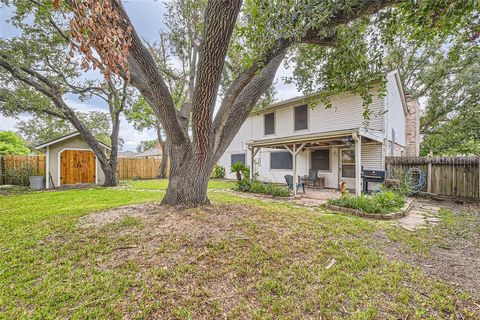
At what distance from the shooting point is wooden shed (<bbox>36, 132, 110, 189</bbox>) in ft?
35.4

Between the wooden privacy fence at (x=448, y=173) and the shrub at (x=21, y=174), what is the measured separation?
1809cm

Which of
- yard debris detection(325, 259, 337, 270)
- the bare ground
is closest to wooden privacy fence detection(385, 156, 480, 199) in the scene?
the bare ground

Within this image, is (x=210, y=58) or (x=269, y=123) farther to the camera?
(x=269, y=123)

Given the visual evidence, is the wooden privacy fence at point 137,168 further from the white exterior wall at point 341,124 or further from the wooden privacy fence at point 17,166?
the white exterior wall at point 341,124

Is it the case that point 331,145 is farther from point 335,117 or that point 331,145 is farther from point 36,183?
point 36,183

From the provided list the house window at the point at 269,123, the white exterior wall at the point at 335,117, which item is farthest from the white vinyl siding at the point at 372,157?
the house window at the point at 269,123

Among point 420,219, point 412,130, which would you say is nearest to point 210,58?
point 420,219

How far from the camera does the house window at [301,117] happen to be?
35.8 ft

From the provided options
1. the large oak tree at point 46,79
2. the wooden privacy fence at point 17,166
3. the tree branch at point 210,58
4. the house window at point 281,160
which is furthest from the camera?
the house window at point 281,160

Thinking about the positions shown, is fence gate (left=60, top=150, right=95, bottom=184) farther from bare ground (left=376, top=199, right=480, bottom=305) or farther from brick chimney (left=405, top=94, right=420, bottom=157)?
brick chimney (left=405, top=94, right=420, bottom=157)

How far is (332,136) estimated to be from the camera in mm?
7129

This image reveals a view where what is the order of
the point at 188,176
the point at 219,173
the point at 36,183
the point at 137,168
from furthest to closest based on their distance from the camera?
the point at 137,168, the point at 219,173, the point at 36,183, the point at 188,176

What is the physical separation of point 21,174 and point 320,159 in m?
16.3

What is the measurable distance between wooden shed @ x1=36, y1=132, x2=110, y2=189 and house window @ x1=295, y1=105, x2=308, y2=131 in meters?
11.1
